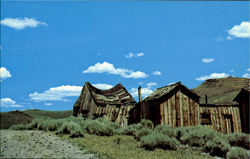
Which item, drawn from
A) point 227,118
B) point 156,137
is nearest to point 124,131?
point 156,137

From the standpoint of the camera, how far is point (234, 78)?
106938 mm

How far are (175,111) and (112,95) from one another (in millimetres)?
12933

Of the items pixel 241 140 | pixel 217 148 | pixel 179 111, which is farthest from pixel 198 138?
pixel 179 111

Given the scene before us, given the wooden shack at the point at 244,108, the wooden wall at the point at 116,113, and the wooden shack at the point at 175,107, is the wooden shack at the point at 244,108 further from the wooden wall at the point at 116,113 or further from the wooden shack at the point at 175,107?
the wooden wall at the point at 116,113

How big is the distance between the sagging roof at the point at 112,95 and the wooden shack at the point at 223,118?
10.6 m

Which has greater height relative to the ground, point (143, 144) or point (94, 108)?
point (94, 108)

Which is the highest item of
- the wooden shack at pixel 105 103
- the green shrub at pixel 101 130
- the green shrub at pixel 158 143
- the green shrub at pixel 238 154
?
the wooden shack at pixel 105 103

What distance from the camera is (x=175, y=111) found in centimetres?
2089

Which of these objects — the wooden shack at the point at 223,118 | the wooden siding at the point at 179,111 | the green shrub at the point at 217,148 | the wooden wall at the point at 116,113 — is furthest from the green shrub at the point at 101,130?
the wooden shack at the point at 223,118

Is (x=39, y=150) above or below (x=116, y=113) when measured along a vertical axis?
below

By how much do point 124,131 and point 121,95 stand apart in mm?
15711

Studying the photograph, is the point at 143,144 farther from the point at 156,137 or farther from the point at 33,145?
the point at 33,145

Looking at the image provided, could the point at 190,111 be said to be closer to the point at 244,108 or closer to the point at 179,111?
the point at 179,111

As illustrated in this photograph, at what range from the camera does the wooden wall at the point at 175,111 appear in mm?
20469
